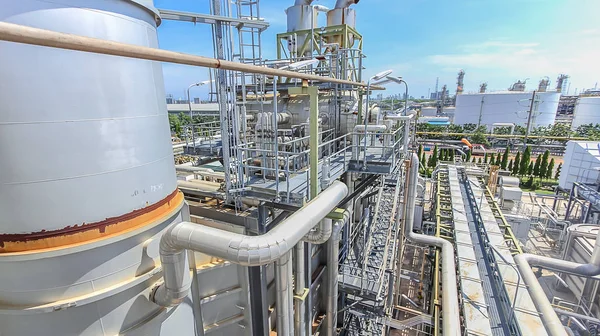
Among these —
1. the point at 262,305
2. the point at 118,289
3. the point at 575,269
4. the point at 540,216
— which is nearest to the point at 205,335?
the point at 262,305

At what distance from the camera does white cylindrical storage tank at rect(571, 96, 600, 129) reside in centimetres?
6145

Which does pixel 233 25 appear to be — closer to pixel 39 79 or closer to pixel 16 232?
pixel 39 79

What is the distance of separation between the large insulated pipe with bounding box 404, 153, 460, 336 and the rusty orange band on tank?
7905 millimetres

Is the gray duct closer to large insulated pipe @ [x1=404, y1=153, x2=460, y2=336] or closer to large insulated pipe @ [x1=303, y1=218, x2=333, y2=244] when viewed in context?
large insulated pipe @ [x1=404, y1=153, x2=460, y2=336]

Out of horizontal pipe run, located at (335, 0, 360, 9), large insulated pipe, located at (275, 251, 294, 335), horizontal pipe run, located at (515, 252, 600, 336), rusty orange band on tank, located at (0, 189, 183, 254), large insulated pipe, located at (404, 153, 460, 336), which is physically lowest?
large insulated pipe, located at (404, 153, 460, 336)

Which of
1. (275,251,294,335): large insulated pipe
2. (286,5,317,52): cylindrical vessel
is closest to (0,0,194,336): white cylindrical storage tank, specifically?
(275,251,294,335): large insulated pipe

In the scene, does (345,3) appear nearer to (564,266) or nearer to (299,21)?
(299,21)

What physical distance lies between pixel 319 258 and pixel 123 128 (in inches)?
319

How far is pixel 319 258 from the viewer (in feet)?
32.7

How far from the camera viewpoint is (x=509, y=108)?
6356 cm

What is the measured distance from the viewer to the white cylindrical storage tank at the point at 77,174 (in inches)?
112

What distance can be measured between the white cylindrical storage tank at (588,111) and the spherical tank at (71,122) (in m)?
90.4

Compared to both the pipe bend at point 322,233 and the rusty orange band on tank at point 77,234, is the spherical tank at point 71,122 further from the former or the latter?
the pipe bend at point 322,233

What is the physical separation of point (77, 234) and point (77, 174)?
0.74 meters
